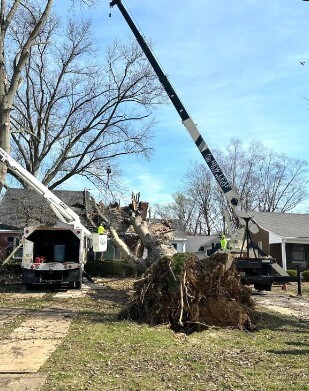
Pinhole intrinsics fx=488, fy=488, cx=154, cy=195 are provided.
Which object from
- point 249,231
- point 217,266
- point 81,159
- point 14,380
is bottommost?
point 14,380

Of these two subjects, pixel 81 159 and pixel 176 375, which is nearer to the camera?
pixel 176 375

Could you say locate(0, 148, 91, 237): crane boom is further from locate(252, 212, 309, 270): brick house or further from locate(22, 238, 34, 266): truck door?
locate(252, 212, 309, 270): brick house

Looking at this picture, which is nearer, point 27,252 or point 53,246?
point 27,252

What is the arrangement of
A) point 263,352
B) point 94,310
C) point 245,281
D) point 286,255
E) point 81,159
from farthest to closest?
point 81,159 → point 286,255 → point 245,281 → point 94,310 → point 263,352

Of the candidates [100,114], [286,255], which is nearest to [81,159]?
[100,114]

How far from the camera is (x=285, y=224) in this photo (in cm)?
3228

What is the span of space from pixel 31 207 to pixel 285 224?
16936 mm

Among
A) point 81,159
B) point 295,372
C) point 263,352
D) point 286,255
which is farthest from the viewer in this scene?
Result: point 81,159

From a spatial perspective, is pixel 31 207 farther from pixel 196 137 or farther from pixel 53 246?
pixel 196 137

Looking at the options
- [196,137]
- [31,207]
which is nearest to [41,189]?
[196,137]

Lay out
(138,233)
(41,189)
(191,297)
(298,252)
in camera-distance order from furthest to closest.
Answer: (298,252)
(138,233)
(41,189)
(191,297)

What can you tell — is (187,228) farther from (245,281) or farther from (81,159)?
(245,281)

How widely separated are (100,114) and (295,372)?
29.1 metres

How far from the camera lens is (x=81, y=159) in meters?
33.3
